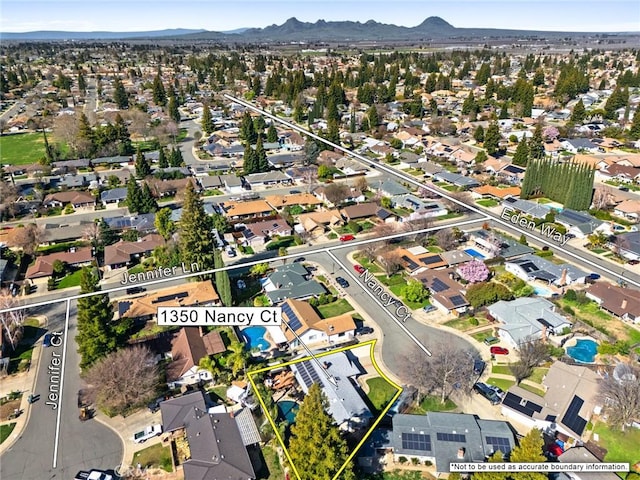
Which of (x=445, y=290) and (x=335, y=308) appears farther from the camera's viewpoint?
(x=445, y=290)

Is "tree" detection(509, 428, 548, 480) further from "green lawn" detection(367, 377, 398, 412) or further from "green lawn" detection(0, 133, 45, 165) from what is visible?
"green lawn" detection(0, 133, 45, 165)

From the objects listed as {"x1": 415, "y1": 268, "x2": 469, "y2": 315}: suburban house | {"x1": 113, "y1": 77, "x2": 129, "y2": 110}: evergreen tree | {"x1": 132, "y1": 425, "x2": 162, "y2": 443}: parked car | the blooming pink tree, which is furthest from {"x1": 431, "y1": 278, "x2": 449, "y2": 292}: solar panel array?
{"x1": 113, "y1": 77, "x2": 129, "y2": 110}: evergreen tree

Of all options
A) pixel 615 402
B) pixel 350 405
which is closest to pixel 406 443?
pixel 350 405

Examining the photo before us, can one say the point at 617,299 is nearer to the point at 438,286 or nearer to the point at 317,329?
the point at 438,286

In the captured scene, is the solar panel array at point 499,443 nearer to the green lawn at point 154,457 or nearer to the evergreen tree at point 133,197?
the green lawn at point 154,457

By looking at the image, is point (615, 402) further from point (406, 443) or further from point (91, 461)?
point (91, 461)

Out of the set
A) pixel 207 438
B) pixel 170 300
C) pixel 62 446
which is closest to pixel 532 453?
pixel 207 438

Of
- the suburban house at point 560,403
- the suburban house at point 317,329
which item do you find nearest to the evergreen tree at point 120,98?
the suburban house at point 317,329
